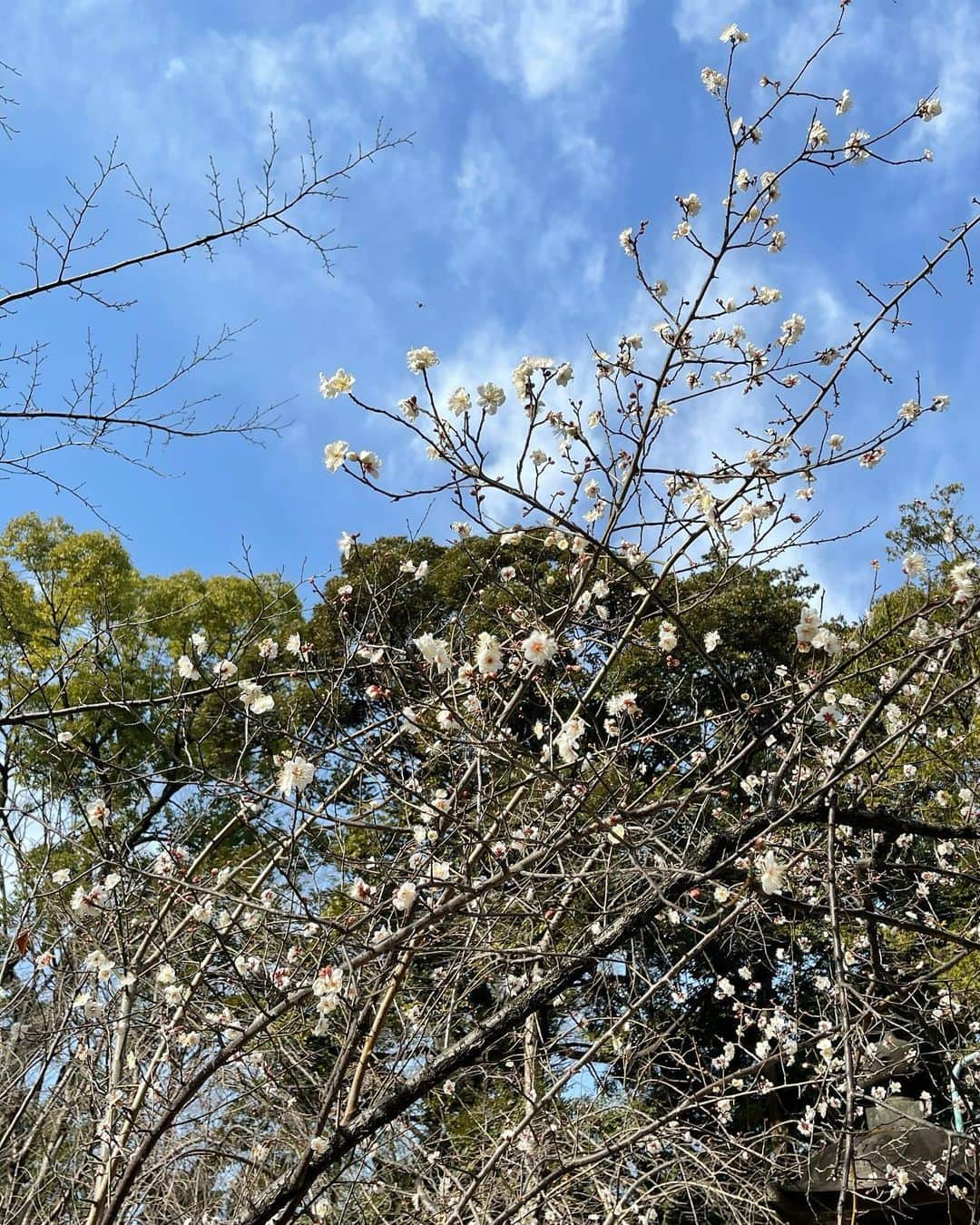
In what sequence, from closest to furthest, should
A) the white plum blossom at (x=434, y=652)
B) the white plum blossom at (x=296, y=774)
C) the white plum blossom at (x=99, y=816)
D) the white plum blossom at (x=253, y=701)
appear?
1. the white plum blossom at (x=434, y=652)
2. the white plum blossom at (x=296, y=774)
3. the white plum blossom at (x=253, y=701)
4. the white plum blossom at (x=99, y=816)

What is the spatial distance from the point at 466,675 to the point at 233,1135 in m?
2.12

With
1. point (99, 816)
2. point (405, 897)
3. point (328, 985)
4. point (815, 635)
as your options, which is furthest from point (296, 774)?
point (815, 635)

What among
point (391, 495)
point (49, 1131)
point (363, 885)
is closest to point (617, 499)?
point (391, 495)

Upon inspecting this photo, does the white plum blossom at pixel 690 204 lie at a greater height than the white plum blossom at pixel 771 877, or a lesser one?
greater

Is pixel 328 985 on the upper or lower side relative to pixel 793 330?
lower

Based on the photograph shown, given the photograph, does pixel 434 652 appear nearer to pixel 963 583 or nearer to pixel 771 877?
pixel 771 877

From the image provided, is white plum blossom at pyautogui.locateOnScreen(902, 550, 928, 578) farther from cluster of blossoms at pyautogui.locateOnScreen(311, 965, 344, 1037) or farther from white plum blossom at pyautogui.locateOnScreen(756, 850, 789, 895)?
cluster of blossoms at pyautogui.locateOnScreen(311, 965, 344, 1037)

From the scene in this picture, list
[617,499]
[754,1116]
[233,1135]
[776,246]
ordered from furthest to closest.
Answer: [754,1116], [233,1135], [776,246], [617,499]

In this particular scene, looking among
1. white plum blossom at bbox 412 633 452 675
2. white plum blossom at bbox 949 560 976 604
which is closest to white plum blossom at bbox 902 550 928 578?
white plum blossom at bbox 949 560 976 604

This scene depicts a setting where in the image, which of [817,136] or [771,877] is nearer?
[771,877]

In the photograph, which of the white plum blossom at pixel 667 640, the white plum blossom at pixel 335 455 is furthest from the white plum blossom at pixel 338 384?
the white plum blossom at pixel 667 640

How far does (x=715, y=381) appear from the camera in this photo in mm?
2910

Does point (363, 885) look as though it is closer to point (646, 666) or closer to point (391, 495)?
point (391, 495)

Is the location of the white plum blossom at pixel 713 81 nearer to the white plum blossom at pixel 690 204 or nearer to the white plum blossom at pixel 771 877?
the white plum blossom at pixel 690 204
